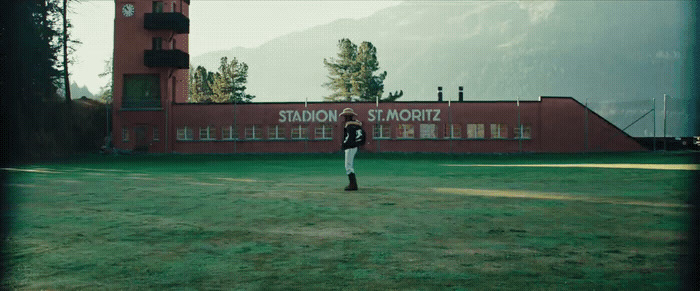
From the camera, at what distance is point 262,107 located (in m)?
47.9

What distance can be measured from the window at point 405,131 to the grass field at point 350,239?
32.8 meters

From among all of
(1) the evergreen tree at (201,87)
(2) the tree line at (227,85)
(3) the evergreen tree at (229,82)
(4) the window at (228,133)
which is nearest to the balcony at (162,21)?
(4) the window at (228,133)

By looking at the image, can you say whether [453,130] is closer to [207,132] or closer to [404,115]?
[404,115]

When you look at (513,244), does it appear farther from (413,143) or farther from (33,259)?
(413,143)

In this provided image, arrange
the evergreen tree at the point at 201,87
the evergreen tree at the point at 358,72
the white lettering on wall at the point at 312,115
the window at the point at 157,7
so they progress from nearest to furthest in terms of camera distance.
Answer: the white lettering on wall at the point at 312,115 < the window at the point at 157,7 < the evergreen tree at the point at 358,72 < the evergreen tree at the point at 201,87

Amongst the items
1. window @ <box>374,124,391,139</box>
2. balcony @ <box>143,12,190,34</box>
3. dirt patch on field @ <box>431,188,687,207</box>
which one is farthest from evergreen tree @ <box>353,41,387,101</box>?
dirt patch on field @ <box>431,188,687,207</box>

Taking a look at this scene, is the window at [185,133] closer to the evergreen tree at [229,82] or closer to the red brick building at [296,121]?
the red brick building at [296,121]

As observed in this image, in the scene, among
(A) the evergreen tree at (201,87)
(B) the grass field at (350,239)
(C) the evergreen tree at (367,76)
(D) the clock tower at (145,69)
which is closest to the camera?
(B) the grass field at (350,239)

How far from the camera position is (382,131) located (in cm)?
4784

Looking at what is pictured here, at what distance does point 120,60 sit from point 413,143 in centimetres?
2343

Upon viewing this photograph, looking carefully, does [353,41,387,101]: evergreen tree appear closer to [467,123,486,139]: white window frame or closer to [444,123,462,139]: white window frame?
[444,123,462,139]: white window frame

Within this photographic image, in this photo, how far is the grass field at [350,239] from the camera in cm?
575

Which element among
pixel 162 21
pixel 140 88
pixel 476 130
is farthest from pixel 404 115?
pixel 140 88

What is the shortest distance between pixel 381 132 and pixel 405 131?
175 cm
